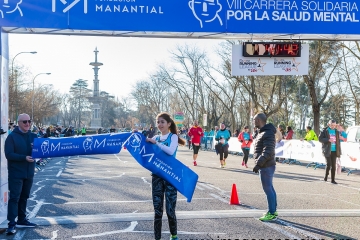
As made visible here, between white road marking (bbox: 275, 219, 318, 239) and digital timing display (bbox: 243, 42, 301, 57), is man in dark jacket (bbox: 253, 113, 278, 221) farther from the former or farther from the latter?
digital timing display (bbox: 243, 42, 301, 57)

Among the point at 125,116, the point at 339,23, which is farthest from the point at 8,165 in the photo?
the point at 125,116

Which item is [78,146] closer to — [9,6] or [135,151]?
[135,151]

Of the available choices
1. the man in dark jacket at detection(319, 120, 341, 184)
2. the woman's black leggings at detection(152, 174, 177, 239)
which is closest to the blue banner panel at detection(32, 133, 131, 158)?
the woman's black leggings at detection(152, 174, 177, 239)

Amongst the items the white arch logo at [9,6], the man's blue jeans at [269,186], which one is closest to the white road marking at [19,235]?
the white arch logo at [9,6]

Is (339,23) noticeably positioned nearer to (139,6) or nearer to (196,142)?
(139,6)

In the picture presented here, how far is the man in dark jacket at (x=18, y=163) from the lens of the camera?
732 cm

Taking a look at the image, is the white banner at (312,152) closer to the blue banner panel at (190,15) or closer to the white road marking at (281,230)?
the blue banner panel at (190,15)

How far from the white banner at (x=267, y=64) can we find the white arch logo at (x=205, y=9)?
183 cm

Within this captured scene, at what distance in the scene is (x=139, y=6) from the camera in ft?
29.8

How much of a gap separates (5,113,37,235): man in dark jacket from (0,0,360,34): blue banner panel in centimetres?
221

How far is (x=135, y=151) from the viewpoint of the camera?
6938 millimetres

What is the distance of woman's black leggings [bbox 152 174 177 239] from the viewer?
6289 mm

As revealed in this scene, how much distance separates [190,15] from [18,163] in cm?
437

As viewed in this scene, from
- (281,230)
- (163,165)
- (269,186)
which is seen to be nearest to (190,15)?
(269,186)
